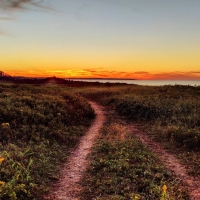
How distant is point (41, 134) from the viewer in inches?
587

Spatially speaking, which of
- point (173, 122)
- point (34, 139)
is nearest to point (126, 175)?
point (34, 139)

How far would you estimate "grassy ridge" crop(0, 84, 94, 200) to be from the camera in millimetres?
8875

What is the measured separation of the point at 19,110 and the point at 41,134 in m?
2.93

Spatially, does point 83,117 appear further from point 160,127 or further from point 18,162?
point 18,162

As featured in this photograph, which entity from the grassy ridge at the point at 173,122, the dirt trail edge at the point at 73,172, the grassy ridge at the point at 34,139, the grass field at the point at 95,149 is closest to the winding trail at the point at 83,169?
the dirt trail edge at the point at 73,172

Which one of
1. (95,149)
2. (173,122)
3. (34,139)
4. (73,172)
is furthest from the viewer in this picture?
(173,122)

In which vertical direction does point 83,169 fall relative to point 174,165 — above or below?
below

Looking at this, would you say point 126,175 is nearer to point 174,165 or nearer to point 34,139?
point 174,165

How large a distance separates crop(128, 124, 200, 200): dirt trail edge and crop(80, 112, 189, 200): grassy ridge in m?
0.37

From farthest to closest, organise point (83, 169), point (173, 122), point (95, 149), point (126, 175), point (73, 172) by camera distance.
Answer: point (173, 122), point (95, 149), point (83, 169), point (73, 172), point (126, 175)

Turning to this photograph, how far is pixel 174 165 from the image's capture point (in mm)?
11594

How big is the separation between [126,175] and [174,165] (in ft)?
9.30

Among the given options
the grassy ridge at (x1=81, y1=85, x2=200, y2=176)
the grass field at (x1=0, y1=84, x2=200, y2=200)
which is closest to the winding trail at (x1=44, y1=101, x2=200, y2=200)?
the grass field at (x1=0, y1=84, x2=200, y2=200)

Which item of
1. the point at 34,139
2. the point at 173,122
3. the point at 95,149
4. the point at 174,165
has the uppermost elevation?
the point at 173,122
